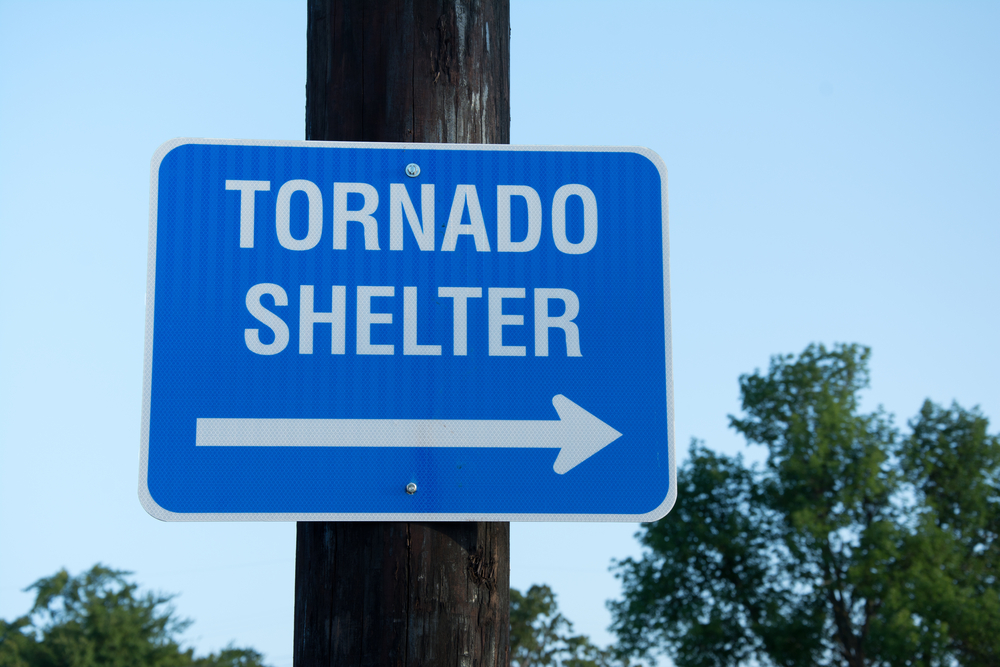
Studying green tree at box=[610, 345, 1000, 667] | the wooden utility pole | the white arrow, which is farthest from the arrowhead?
green tree at box=[610, 345, 1000, 667]

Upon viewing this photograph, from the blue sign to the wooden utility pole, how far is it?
88 mm

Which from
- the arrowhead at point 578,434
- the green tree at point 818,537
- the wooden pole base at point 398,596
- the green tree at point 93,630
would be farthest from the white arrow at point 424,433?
the green tree at point 93,630

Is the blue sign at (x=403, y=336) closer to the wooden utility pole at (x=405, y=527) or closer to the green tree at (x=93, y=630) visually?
the wooden utility pole at (x=405, y=527)

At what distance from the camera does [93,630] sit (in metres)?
52.5

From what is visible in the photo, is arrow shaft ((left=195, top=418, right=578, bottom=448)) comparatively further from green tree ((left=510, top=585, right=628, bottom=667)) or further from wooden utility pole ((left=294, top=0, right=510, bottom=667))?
green tree ((left=510, top=585, right=628, bottom=667))

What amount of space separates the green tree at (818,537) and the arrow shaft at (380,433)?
31.7m

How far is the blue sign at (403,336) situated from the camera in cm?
192

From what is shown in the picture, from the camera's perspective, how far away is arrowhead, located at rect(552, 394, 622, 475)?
1940 mm

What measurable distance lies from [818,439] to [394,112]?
110 ft

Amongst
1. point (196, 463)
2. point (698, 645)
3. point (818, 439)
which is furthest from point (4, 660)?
point (196, 463)

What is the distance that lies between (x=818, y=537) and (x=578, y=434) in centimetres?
3294

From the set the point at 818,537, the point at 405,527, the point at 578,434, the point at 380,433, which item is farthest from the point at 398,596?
the point at 818,537

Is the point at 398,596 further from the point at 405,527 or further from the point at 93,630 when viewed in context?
the point at 93,630

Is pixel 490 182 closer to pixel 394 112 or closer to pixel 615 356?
pixel 394 112
